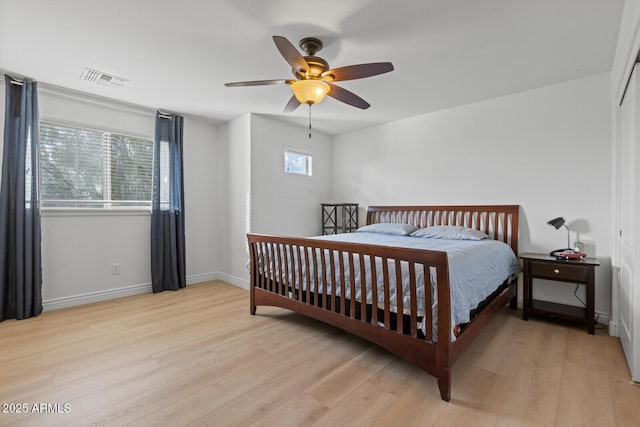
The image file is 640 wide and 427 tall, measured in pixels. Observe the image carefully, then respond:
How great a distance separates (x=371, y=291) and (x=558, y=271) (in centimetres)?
197

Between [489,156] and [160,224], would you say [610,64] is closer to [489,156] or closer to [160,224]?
[489,156]

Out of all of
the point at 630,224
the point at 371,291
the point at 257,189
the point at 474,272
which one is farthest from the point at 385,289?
the point at 257,189

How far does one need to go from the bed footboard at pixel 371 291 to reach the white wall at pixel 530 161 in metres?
2.22

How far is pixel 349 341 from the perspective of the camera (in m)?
2.46

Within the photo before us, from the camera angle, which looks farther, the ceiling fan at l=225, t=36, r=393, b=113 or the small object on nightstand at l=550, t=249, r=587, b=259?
the small object on nightstand at l=550, t=249, r=587, b=259

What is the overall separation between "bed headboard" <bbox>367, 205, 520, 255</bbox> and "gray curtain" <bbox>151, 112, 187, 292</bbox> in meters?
2.97

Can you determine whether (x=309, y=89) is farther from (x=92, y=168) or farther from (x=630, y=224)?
(x=92, y=168)

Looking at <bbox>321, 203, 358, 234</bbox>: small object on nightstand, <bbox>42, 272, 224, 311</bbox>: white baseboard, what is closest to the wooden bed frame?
<bbox>42, 272, 224, 311</bbox>: white baseboard

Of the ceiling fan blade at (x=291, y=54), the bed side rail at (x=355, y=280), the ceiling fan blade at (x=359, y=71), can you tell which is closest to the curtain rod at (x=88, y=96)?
the bed side rail at (x=355, y=280)

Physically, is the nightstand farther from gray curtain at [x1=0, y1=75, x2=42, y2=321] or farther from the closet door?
gray curtain at [x1=0, y1=75, x2=42, y2=321]

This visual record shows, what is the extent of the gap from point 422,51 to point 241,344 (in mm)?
2880

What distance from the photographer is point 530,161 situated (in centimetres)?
328

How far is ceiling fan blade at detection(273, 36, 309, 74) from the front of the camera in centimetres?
176

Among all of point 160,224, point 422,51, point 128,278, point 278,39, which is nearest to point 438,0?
point 422,51
